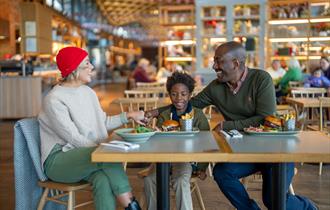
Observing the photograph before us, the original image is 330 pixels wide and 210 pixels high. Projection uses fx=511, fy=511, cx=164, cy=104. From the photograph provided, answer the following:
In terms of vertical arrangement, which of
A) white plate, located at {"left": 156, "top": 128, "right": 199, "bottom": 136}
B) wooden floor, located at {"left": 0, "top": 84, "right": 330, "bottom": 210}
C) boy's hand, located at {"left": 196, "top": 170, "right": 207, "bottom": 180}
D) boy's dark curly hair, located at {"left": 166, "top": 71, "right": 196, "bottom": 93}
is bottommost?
wooden floor, located at {"left": 0, "top": 84, "right": 330, "bottom": 210}

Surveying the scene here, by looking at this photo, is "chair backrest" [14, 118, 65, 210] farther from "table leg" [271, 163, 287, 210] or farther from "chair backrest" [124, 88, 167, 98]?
"chair backrest" [124, 88, 167, 98]

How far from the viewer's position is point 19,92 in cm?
937

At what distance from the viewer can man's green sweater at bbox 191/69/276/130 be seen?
2998 mm

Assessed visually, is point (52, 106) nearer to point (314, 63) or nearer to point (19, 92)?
point (19, 92)

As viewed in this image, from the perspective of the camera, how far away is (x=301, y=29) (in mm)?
10727

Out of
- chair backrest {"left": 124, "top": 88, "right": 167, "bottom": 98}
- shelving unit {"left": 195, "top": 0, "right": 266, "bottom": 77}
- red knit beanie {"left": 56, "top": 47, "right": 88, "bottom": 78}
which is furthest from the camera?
shelving unit {"left": 195, "top": 0, "right": 266, "bottom": 77}

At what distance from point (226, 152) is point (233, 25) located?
8153 mm

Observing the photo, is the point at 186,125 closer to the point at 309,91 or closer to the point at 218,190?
the point at 218,190

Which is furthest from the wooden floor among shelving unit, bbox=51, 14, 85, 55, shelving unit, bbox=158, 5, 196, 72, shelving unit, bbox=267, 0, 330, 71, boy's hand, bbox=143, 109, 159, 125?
shelving unit, bbox=51, 14, 85, 55

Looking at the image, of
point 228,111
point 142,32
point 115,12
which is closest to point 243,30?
point 228,111

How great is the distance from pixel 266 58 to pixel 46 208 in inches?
325

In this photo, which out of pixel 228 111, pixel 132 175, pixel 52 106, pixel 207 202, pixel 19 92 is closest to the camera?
pixel 52 106

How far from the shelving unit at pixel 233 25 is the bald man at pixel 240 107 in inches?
281

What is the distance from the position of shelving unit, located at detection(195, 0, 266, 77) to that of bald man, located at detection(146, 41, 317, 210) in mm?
7129
